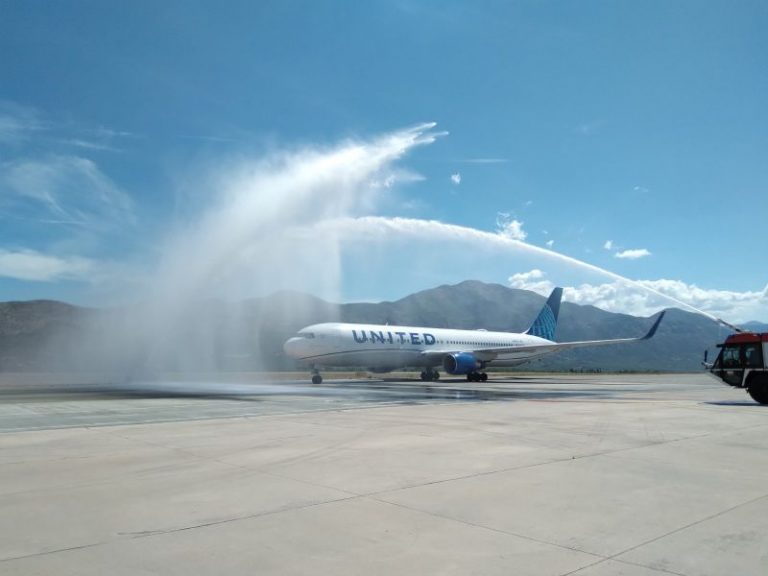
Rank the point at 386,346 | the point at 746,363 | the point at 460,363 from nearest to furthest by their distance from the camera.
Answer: the point at 746,363 → the point at 460,363 → the point at 386,346

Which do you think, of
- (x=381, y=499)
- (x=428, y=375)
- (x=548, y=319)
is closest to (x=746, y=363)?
(x=381, y=499)

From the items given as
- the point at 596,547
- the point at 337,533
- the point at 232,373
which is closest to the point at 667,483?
the point at 596,547

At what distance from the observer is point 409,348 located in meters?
46.5

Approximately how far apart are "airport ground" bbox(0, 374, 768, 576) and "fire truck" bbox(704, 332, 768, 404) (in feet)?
28.7

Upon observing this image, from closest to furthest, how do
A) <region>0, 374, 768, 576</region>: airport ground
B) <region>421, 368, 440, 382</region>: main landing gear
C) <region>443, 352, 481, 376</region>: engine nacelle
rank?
<region>0, 374, 768, 576</region>: airport ground < <region>443, 352, 481, 376</region>: engine nacelle < <region>421, 368, 440, 382</region>: main landing gear

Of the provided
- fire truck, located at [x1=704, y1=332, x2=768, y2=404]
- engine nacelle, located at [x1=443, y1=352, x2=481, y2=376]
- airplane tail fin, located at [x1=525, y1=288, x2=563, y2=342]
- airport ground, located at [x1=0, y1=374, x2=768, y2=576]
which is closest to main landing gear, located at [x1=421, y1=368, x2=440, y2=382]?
A: engine nacelle, located at [x1=443, y1=352, x2=481, y2=376]

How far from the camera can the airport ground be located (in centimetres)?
487

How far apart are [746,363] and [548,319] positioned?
43.9m

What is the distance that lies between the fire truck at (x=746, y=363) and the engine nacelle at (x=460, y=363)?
75.3ft

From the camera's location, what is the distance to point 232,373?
173ft

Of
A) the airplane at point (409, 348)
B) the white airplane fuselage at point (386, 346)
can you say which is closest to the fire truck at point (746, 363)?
the airplane at point (409, 348)

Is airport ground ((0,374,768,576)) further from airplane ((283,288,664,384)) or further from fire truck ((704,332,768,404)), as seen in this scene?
airplane ((283,288,664,384))

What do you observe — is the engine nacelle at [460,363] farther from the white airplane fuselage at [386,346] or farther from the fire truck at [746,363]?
the fire truck at [746,363]

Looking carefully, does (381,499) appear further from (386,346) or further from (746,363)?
(386,346)
